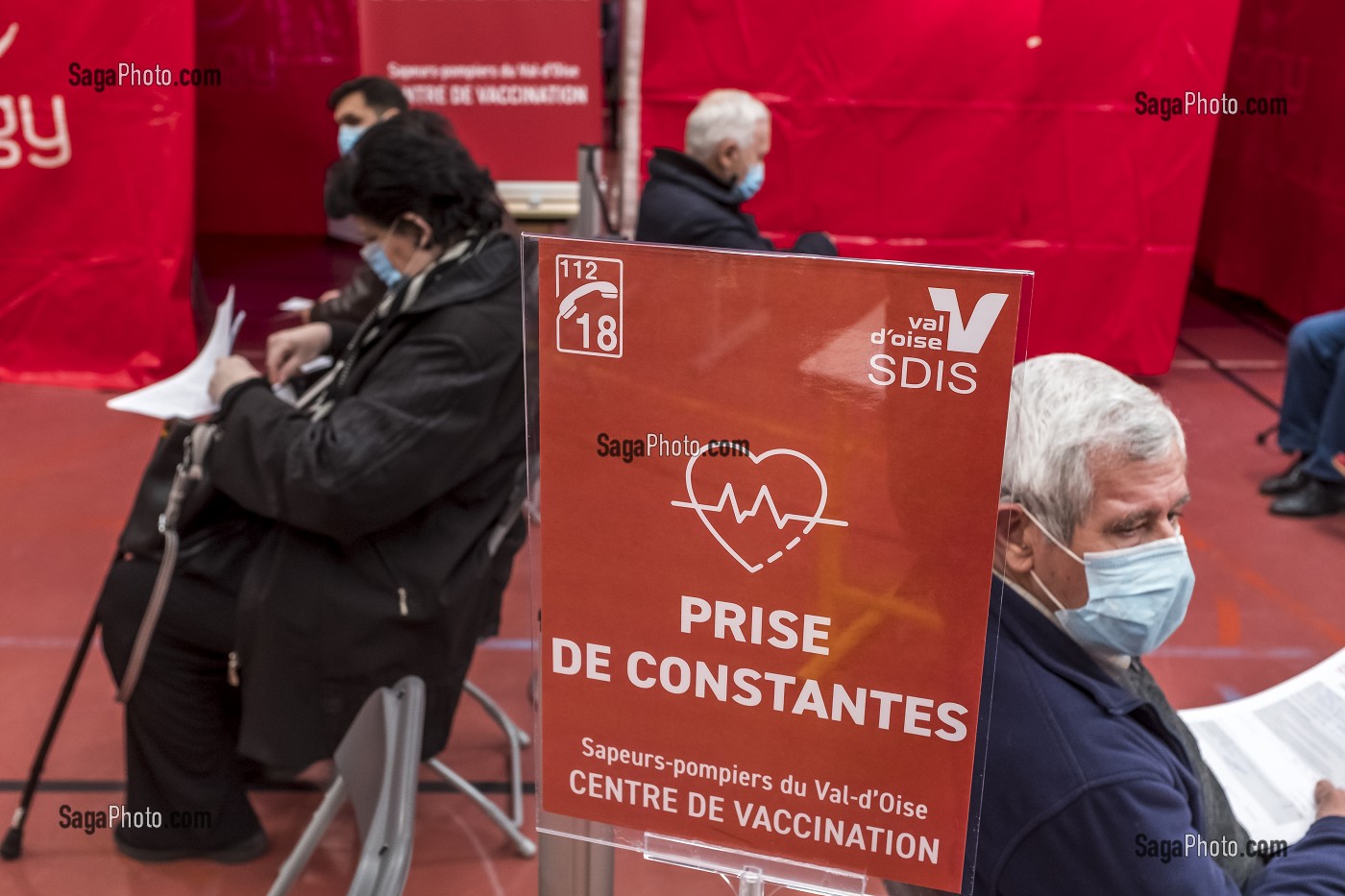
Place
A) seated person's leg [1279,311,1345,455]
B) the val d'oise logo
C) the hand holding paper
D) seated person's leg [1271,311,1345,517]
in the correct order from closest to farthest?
1. the val d'oise logo
2. the hand holding paper
3. seated person's leg [1271,311,1345,517]
4. seated person's leg [1279,311,1345,455]

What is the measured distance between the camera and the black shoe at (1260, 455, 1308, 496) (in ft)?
14.6

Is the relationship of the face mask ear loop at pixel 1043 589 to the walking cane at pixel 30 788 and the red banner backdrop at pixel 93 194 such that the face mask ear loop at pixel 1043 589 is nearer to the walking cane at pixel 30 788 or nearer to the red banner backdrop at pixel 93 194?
the walking cane at pixel 30 788

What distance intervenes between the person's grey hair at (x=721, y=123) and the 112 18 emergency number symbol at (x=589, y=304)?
121 inches

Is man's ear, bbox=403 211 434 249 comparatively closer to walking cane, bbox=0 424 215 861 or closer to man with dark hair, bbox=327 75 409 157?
walking cane, bbox=0 424 215 861

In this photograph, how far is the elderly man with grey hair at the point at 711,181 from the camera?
360 cm

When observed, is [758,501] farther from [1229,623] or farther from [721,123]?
[1229,623]

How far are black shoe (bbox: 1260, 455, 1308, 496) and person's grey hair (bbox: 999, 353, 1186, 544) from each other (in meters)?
3.51

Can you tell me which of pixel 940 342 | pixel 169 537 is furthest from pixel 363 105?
pixel 940 342

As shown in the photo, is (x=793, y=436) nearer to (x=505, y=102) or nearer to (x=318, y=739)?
(x=318, y=739)

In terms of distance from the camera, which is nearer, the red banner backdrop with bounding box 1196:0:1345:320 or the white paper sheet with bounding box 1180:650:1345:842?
the white paper sheet with bounding box 1180:650:1345:842

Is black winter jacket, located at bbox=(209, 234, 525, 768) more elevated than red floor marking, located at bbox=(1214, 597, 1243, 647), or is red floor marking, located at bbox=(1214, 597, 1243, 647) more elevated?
black winter jacket, located at bbox=(209, 234, 525, 768)

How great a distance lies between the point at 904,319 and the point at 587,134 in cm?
445

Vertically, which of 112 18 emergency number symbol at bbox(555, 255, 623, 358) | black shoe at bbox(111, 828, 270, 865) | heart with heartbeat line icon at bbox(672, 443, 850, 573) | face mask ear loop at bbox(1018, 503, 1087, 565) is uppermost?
112 18 emergency number symbol at bbox(555, 255, 623, 358)

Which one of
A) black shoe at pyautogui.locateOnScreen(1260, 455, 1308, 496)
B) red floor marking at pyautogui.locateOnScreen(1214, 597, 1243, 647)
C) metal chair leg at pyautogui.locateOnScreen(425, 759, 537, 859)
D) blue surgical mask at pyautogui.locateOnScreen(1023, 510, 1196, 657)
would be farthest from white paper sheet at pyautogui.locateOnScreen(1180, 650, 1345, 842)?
black shoe at pyautogui.locateOnScreen(1260, 455, 1308, 496)
